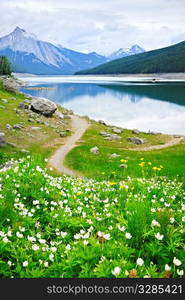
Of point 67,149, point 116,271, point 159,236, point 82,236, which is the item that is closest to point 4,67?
point 67,149

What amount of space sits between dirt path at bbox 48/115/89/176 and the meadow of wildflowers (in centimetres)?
1822

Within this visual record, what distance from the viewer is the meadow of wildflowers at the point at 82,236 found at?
5.46m

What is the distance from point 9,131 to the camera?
40531 mm

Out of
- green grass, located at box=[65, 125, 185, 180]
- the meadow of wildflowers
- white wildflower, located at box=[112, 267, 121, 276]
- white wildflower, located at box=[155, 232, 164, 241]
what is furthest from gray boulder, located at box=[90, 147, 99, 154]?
white wildflower, located at box=[112, 267, 121, 276]

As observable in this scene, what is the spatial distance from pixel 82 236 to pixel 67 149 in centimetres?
3138

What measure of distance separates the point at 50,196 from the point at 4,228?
274 centimetres

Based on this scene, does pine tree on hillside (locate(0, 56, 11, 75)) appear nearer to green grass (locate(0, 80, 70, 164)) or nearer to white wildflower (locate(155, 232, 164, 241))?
green grass (locate(0, 80, 70, 164))

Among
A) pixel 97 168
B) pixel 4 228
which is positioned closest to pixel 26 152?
pixel 97 168

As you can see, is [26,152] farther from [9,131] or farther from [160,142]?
[160,142]

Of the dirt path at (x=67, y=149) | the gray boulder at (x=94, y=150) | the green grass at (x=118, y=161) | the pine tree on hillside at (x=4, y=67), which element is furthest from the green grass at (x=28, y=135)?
the pine tree on hillside at (x=4, y=67)

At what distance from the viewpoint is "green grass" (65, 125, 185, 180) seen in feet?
89.8

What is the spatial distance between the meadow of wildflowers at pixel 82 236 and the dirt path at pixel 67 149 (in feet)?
59.8

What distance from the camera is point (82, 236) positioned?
20.9 ft

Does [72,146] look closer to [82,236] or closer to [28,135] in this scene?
[28,135]
